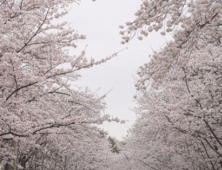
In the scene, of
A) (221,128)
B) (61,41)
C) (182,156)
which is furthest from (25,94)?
(182,156)

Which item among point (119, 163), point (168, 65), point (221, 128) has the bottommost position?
point (168, 65)

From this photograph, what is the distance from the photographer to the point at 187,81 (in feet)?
28.9

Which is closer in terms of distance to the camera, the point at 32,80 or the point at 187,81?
the point at 32,80

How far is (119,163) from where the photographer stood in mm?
24891

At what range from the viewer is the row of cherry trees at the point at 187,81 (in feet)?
10.0

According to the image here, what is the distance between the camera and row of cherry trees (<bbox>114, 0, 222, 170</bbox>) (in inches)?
120

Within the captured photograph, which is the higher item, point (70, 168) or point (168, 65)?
point (70, 168)

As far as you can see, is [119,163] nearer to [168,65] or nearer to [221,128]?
[221,128]

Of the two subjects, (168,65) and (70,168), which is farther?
(70,168)

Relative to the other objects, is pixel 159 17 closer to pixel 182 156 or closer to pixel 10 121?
pixel 10 121

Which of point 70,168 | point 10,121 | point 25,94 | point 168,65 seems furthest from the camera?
point 70,168

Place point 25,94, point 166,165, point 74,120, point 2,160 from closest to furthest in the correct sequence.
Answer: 1. point 74,120
2. point 25,94
3. point 2,160
4. point 166,165

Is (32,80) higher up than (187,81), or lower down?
lower down

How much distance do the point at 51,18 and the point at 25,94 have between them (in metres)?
2.32
